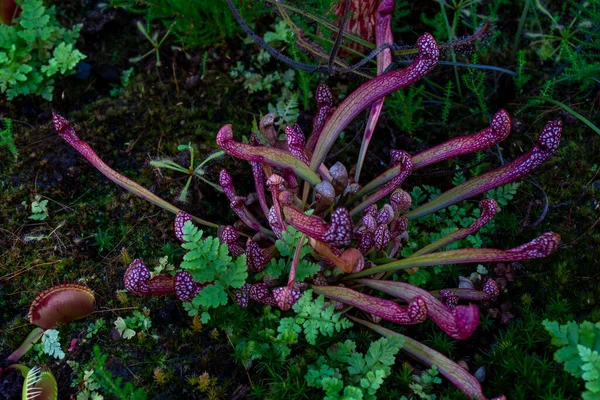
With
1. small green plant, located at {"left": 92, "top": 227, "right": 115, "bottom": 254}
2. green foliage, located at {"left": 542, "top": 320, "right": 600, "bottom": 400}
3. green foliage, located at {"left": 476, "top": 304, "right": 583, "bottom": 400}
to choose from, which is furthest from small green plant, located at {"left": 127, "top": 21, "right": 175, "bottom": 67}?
green foliage, located at {"left": 542, "top": 320, "right": 600, "bottom": 400}

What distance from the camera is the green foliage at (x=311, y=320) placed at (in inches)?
92.8

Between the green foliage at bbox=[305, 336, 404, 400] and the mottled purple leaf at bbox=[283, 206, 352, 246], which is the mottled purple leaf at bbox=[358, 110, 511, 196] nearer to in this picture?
the mottled purple leaf at bbox=[283, 206, 352, 246]

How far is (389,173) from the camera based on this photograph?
2822 millimetres

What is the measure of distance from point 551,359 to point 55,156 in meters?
2.90

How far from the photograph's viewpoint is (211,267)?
2.44 m

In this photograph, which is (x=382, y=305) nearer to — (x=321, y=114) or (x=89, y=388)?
(x=321, y=114)

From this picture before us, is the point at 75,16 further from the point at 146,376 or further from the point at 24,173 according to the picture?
the point at 146,376

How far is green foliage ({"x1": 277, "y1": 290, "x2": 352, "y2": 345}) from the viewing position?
2.36m

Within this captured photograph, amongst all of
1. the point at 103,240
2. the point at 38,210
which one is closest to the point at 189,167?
the point at 103,240

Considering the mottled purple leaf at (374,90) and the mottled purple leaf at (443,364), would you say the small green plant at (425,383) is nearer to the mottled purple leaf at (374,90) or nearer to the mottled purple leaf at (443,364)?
the mottled purple leaf at (443,364)

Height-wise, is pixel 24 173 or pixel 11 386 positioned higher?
pixel 24 173

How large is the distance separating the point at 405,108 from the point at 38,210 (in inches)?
85.5

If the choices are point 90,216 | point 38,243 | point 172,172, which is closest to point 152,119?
point 172,172

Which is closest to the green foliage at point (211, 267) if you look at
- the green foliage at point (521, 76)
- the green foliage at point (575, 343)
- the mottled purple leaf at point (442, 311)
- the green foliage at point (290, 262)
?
the green foliage at point (290, 262)
